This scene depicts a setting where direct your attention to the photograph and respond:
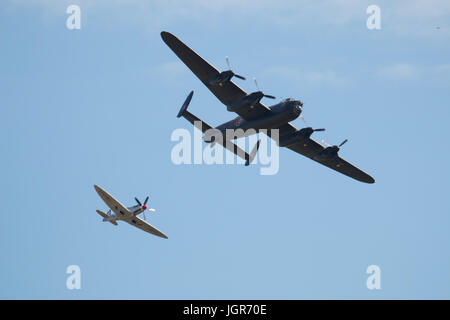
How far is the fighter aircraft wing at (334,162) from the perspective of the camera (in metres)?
54.3

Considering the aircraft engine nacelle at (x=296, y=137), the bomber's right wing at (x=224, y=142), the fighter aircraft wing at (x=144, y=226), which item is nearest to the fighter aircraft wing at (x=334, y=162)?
the aircraft engine nacelle at (x=296, y=137)

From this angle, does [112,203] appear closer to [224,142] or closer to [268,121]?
[224,142]

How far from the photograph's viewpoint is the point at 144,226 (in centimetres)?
6419

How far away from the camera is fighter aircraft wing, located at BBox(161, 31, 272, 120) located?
45.7 meters

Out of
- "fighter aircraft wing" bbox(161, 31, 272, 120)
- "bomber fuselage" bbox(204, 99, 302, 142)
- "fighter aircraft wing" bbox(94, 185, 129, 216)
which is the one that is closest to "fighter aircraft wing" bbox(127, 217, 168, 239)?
"fighter aircraft wing" bbox(94, 185, 129, 216)

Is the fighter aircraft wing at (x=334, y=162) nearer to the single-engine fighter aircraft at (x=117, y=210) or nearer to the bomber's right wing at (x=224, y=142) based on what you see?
the bomber's right wing at (x=224, y=142)

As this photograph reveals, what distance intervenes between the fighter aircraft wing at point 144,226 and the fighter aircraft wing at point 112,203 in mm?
2465

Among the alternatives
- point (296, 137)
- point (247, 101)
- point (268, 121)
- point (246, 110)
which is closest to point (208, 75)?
point (247, 101)

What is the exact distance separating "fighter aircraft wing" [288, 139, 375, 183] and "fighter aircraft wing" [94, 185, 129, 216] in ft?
52.2
